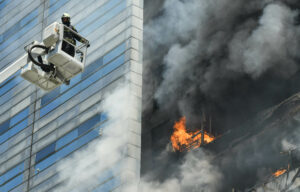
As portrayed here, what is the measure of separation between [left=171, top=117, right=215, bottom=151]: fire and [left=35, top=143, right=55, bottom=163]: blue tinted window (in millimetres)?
10843

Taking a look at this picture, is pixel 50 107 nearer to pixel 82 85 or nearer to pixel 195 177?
pixel 82 85

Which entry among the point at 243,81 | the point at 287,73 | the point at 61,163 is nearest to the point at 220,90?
the point at 243,81

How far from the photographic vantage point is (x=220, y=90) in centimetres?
2559

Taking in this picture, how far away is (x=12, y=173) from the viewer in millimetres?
37719

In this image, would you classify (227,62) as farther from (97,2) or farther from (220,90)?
(97,2)

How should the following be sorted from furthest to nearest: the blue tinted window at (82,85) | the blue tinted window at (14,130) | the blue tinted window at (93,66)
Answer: the blue tinted window at (14,130)
the blue tinted window at (93,66)
the blue tinted window at (82,85)

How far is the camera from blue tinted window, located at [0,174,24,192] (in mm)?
36844

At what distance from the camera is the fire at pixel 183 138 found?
2575cm

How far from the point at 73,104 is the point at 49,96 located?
9.36 ft

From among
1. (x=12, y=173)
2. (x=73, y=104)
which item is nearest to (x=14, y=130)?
(x=12, y=173)

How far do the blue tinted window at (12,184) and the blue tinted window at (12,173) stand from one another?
30 cm

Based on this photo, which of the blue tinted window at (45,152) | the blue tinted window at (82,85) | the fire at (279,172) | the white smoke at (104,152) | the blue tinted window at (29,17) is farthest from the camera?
the blue tinted window at (29,17)

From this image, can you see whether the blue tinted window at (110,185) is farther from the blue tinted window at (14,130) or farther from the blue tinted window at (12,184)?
the blue tinted window at (14,130)

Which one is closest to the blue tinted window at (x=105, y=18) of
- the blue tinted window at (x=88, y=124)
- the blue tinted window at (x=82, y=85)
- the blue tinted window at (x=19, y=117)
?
the blue tinted window at (x=82, y=85)
